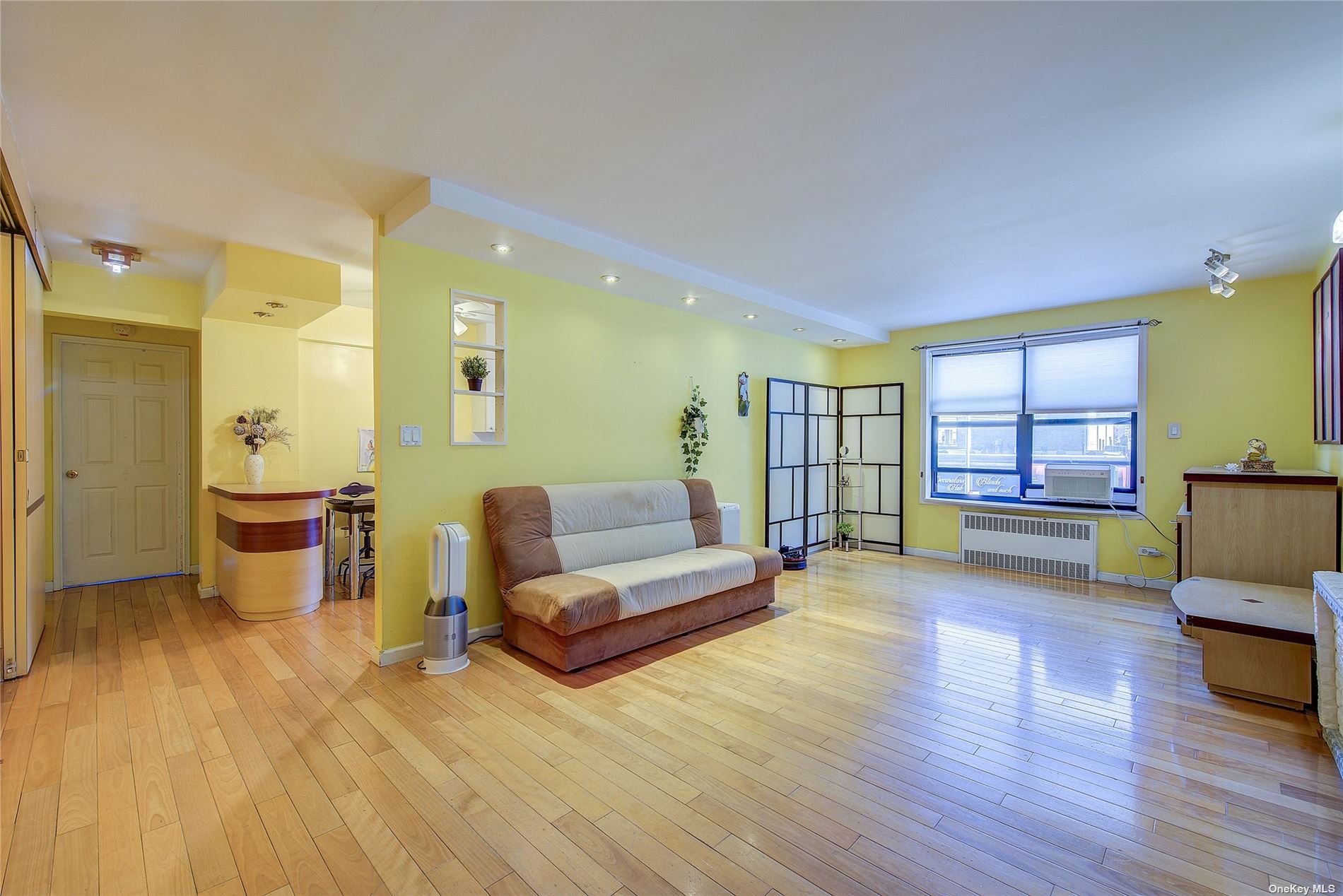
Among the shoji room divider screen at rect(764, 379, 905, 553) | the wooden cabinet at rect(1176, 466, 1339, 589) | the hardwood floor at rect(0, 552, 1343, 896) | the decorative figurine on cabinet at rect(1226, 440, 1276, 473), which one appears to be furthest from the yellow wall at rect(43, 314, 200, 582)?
the decorative figurine on cabinet at rect(1226, 440, 1276, 473)

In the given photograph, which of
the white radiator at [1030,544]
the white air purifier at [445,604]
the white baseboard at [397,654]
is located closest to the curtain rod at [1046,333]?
the white radiator at [1030,544]

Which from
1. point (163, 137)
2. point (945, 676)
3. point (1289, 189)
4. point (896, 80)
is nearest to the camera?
point (896, 80)

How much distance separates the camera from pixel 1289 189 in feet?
9.72

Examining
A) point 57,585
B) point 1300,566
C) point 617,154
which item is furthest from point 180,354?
point 1300,566

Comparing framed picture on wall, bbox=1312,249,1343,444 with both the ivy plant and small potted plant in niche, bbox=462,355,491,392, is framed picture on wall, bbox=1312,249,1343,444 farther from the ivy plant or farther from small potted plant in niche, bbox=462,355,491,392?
small potted plant in niche, bbox=462,355,491,392

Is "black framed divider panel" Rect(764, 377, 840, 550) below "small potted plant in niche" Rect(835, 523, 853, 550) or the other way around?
the other way around

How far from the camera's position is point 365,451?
237 inches

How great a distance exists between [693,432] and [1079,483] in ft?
12.0

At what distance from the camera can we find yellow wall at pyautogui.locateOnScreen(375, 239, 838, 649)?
11.4 ft

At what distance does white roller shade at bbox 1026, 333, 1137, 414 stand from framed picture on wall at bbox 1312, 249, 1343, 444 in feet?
3.96

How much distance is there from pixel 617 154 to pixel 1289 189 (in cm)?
341

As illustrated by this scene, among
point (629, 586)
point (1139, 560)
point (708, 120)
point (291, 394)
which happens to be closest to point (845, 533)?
point (1139, 560)

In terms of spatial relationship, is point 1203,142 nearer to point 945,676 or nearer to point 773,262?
point 773,262

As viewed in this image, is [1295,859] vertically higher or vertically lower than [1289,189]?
lower
